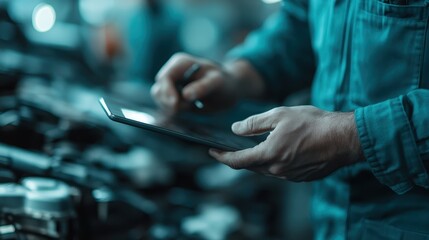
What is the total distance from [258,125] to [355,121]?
140 millimetres

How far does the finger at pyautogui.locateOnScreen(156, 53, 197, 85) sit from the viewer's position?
1.13m

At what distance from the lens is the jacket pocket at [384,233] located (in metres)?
0.84

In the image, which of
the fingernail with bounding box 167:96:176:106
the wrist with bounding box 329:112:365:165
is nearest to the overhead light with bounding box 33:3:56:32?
the fingernail with bounding box 167:96:176:106

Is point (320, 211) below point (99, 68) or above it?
below

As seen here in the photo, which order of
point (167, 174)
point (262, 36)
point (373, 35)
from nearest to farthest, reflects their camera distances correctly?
point (373, 35)
point (262, 36)
point (167, 174)

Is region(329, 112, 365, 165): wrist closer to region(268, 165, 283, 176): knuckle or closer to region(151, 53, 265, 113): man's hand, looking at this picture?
region(268, 165, 283, 176): knuckle

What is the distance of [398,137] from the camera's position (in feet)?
2.39

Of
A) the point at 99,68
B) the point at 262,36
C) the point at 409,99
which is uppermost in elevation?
the point at 99,68

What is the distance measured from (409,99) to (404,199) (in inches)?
8.2

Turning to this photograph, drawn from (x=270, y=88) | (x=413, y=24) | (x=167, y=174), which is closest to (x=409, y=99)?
(x=413, y=24)

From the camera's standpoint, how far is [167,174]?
157 centimetres

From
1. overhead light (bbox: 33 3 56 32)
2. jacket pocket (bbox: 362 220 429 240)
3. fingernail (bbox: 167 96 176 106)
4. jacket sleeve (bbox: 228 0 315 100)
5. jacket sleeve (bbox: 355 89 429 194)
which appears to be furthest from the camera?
overhead light (bbox: 33 3 56 32)

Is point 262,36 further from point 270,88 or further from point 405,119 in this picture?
point 405,119

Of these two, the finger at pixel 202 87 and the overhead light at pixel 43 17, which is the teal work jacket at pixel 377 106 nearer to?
the finger at pixel 202 87
